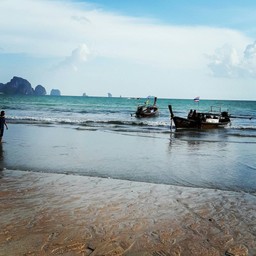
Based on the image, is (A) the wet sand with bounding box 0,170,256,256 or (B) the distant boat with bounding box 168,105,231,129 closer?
(A) the wet sand with bounding box 0,170,256,256

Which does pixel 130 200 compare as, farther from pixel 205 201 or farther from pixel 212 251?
pixel 212 251

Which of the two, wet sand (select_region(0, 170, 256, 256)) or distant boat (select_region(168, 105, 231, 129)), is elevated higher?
wet sand (select_region(0, 170, 256, 256))

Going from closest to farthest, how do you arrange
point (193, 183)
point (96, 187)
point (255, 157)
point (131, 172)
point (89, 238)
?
point (89, 238), point (96, 187), point (193, 183), point (131, 172), point (255, 157)

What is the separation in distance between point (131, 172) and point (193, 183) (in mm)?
2252

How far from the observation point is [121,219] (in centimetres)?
631

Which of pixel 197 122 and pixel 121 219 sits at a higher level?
pixel 121 219

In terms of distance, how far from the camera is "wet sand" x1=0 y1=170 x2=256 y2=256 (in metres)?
5.09

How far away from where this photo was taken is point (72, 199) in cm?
747

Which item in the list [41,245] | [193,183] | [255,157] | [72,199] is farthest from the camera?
[255,157]

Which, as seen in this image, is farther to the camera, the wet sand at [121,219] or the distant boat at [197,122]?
the distant boat at [197,122]

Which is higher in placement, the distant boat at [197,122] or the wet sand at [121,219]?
the wet sand at [121,219]

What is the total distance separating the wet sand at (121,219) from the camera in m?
5.09

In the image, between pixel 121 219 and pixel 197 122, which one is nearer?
pixel 121 219

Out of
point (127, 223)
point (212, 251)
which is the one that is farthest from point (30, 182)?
point (212, 251)
